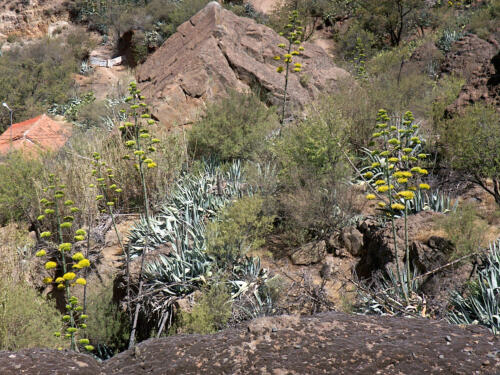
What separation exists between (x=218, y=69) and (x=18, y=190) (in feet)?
15.7

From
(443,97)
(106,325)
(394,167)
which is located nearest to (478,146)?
(394,167)

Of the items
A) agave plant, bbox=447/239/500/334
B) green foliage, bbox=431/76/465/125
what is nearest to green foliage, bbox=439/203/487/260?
agave plant, bbox=447/239/500/334

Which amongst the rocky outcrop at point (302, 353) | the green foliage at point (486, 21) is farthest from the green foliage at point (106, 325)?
the green foliage at point (486, 21)

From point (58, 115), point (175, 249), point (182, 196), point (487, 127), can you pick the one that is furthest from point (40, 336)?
point (58, 115)

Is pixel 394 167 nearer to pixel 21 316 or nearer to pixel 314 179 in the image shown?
pixel 314 179

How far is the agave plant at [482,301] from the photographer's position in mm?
3580

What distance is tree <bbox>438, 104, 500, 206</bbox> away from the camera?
21.1 feet

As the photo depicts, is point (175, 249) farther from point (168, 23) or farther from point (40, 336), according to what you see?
point (168, 23)

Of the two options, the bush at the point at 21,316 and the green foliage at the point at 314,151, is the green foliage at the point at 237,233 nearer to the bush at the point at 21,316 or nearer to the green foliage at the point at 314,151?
the green foliage at the point at 314,151

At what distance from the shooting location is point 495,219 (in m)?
5.81

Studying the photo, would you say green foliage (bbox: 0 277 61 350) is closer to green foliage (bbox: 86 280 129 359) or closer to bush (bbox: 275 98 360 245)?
green foliage (bbox: 86 280 129 359)

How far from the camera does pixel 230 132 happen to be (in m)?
8.24

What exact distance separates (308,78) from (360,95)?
239 centimetres

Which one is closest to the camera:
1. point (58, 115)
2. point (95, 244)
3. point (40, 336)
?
point (40, 336)
